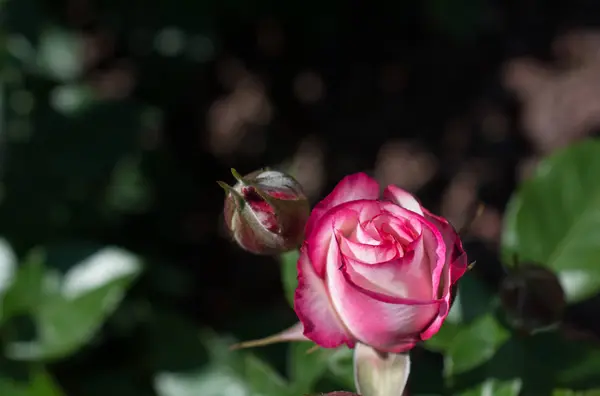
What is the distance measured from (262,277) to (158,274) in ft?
1.34

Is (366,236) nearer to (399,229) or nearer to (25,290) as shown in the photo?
(399,229)

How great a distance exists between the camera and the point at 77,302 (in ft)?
4.41

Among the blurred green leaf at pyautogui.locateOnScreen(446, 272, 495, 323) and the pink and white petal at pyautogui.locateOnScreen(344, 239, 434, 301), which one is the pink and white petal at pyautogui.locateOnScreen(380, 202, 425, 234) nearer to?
the pink and white petal at pyautogui.locateOnScreen(344, 239, 434, 301)

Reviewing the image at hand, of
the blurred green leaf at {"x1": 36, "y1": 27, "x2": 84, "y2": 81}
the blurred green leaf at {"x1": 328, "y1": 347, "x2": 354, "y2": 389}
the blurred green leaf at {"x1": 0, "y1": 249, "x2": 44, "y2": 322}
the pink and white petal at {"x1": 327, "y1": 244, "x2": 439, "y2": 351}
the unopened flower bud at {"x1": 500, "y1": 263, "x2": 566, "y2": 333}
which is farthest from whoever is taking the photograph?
the blurred green leaf at {"x1": 36, "y1": 27, "x2": 84, "y2": 81}

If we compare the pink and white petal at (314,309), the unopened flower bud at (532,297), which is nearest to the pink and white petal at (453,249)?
the pink and white petal at (314,309)

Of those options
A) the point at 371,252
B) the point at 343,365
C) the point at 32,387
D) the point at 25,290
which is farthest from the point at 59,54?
the point at 371,252

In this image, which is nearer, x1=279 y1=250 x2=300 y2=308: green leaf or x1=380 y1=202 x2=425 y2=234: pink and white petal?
x1=380 y1=202 x2=425 y2=234: pink and white petal

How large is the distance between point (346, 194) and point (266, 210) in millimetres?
93

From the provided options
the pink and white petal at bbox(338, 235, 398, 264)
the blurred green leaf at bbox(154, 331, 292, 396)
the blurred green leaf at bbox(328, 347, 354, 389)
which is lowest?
the blurred green leaf at bbox(154, 331, 292, 396)

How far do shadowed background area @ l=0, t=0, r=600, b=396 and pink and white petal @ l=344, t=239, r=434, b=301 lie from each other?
0.82 metres

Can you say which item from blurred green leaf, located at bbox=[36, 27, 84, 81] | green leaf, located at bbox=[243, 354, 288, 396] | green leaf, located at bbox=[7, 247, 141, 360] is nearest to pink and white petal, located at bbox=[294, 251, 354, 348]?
green leaf, located at bbox=[243, 354, 288, 396]

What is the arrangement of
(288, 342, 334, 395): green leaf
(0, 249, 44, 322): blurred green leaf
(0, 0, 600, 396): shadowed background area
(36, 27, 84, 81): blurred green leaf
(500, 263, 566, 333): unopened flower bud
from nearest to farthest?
(500, 263, 566, 333): unopened flower bud
(288, 342, 334, 395): green leaf
(0, 249, 44, 322): blurred green leaf
(0, 0, 600, 396): shadowed background area
(36, 27, 84, 81): blurred green leaf

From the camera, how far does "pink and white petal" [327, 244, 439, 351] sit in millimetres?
687

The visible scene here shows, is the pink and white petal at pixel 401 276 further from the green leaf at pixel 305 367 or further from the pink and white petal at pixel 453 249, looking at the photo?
the green leaf at pixel 305 367
